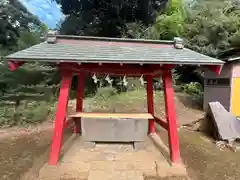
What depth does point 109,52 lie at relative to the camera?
14.0ft

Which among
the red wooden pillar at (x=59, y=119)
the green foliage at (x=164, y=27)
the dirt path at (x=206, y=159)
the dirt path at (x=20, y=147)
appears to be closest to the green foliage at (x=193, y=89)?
the green foliage at (x=164, y=27)

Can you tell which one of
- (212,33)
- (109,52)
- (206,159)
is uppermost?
(212,33)

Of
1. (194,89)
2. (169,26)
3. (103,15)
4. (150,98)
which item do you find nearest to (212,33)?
(169,26)

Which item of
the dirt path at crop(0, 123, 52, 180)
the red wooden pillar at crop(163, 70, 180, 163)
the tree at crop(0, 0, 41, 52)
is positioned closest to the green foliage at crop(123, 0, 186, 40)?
the tree at crop(0, 0, 41, 52)

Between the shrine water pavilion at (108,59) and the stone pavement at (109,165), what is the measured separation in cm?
28

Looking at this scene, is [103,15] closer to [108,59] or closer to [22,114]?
[22,114]

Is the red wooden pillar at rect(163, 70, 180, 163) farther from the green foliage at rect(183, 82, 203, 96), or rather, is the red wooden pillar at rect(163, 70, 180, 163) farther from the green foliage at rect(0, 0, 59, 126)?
the green foliage at rect(183, 82, 203, 96)

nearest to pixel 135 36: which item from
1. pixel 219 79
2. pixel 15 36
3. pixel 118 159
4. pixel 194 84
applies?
pixel 219 79

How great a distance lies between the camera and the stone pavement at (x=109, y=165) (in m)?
3.94

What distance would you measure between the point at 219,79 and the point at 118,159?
745 centimetres

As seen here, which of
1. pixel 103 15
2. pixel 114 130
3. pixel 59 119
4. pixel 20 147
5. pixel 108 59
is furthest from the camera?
pixel 103 15

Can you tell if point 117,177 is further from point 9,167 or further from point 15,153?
point 15,153

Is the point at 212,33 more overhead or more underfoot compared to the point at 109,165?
more overhead

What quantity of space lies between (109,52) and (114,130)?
191 cm
